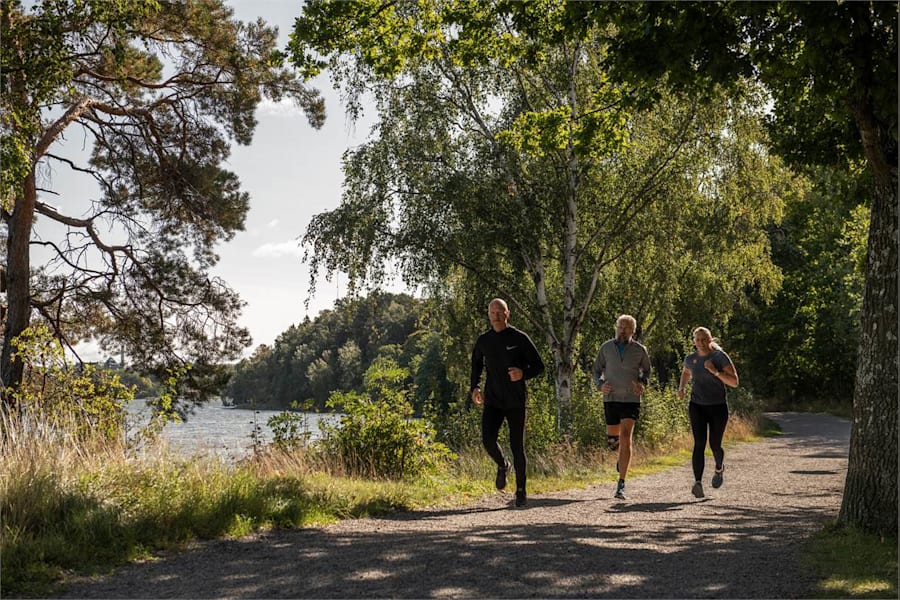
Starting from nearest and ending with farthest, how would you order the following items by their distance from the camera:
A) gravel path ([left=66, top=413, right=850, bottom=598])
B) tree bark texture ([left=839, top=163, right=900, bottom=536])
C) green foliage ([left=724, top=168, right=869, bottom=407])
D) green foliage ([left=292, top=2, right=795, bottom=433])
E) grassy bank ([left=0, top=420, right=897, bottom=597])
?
gravel path ([left=66, top=413, right=850, bottom=598]), grassy bank ([left=0, top=420, right=897, bottom=597]), tree bark texture ([left=839, top=163, right=900, bottom=536]), green foliage ([left=292, top=2, right=795, bottom=433]), green foliage ([left=724, top=168, right=869, bottom=407])

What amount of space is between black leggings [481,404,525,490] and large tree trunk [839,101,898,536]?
352 cm

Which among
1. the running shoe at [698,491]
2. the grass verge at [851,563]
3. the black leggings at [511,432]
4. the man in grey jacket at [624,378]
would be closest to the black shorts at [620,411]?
the man in grey jacket at [624,378]

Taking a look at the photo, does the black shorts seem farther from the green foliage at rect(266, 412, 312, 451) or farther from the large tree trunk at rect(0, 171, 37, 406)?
the large tree trunk at rect(0, 171, 37, 406)

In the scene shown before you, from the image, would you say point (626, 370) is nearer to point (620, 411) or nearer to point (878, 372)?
point (620, 411)

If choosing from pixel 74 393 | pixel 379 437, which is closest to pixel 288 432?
pixel 379 437

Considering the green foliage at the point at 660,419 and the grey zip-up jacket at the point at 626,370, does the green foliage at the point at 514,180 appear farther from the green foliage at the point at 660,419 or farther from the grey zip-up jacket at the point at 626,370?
the grey zip-up jacket at the point at 626,370

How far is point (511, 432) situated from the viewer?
980cm

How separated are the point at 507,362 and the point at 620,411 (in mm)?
1979

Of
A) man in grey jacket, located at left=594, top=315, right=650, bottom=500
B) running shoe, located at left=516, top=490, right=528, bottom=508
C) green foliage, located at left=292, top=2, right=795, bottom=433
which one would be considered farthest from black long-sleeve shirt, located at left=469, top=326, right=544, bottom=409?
green foliage, located at left=292, top=2, right=795, bottom=433

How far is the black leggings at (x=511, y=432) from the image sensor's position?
9648 millimetres

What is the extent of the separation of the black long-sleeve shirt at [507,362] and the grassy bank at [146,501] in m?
1.50

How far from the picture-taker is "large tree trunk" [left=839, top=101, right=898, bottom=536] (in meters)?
7.37

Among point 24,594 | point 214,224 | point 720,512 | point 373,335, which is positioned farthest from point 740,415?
point 24,594

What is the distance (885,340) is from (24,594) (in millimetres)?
7206
